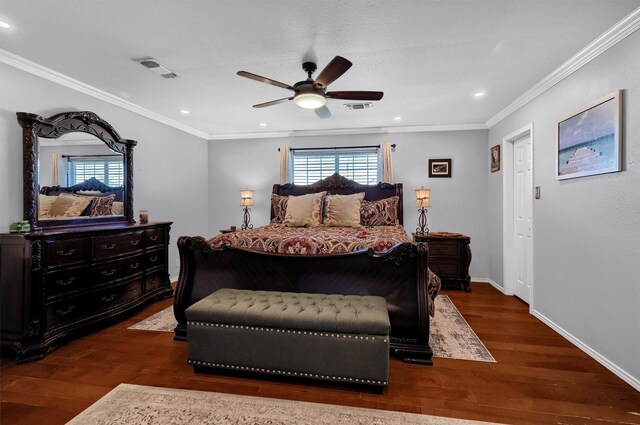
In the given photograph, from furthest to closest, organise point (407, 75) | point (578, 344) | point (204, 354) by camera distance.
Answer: point (407, 75)
point (578, 344)
point (204, 354)

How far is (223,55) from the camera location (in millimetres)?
2656

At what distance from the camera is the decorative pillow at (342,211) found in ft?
13.7

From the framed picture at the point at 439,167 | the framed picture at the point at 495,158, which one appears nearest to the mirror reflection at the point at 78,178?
the framed picture at the point at 439,167

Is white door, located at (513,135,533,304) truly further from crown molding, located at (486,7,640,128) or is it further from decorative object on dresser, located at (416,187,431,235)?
decorative object on dresser, located at (416,187,431,235)

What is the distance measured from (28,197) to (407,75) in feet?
12.5

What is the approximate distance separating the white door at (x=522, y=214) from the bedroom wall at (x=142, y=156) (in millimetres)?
5052

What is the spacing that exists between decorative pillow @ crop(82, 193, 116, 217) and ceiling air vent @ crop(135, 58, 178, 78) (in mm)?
1635

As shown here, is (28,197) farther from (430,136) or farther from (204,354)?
(430,136)

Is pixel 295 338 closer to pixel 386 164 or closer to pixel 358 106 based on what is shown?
pixel 358 106

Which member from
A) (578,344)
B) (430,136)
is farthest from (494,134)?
(578,344)

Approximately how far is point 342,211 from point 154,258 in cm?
252

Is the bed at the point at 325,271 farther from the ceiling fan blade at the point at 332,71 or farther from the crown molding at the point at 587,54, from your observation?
the crown molding at the point at 587,54

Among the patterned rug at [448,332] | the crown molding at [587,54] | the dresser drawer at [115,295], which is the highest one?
the crown molding at [587,54]

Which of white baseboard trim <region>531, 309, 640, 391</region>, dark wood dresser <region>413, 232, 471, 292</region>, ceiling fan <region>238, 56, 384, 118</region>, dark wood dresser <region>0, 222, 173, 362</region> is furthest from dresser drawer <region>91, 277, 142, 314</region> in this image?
white baseboard trim <region>531, 309, 640, 391</region>
